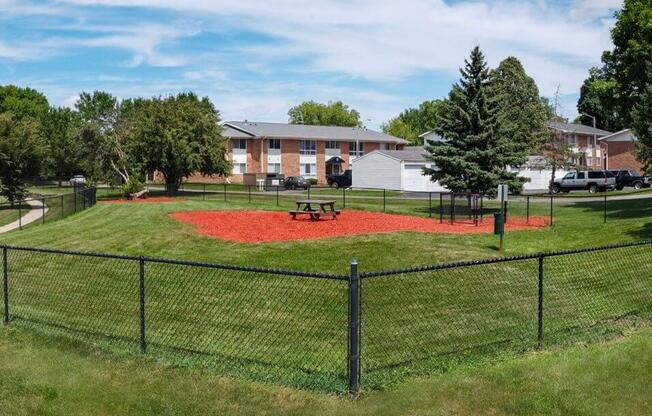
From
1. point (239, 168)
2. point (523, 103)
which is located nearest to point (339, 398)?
point (523, 103)

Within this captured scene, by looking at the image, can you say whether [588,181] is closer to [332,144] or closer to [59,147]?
[332,144]

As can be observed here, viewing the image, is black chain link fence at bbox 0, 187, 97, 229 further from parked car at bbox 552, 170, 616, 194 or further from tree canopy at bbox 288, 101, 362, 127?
tree canopy at bbox 288, 101, 362, 127

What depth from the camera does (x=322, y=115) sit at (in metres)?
120

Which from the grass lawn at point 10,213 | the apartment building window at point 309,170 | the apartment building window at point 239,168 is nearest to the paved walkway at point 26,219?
the grass lawn at point 10,213

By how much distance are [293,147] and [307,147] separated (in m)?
1.82

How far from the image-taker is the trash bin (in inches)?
2552

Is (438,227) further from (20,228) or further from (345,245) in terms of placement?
(20,228)

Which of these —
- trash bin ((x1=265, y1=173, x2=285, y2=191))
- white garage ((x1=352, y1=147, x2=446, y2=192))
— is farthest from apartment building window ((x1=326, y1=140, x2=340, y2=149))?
white garage ((x1=352, y1=147, x2=446, y2=192))

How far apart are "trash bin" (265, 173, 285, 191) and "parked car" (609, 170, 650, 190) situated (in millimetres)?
30083

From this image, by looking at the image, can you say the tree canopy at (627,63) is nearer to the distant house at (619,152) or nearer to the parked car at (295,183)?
the parked car at (295,183)

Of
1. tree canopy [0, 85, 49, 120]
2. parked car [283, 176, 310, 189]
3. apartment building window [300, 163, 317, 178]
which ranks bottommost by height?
parked car [283, 176, 310, 189]

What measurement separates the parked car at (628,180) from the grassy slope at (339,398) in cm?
5080

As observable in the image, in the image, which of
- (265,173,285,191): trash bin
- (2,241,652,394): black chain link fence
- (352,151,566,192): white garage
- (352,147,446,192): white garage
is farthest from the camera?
(265,173,285,191): trash bin

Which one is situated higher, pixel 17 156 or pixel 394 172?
pixel 17 156
